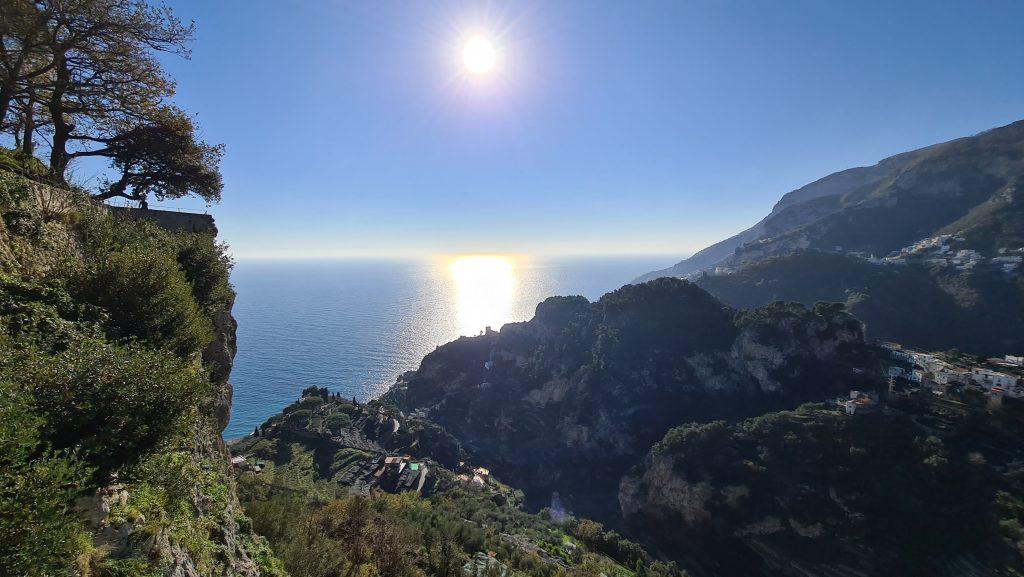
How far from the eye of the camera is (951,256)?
4126 inches

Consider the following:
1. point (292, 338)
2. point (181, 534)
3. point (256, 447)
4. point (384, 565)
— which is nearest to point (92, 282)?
point (181, 534)

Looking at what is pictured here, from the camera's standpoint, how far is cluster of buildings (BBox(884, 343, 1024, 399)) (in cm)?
4791

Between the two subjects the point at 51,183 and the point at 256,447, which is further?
the point at 256,447

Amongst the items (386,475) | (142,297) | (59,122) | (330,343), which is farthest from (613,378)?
(330,343)

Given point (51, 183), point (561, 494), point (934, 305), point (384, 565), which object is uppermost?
point (51, 183)

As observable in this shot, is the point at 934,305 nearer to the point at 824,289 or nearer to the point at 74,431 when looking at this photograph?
the point at 824,289

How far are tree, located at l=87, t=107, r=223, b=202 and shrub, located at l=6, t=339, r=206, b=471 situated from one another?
12622 mm

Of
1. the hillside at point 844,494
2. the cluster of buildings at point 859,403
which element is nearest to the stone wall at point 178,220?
the hillside at point 844,494

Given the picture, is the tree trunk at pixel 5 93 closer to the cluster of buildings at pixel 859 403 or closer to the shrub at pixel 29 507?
the shrub at pixel 29 507

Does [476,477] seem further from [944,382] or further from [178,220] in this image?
[944,382]

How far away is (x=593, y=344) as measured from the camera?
280ft

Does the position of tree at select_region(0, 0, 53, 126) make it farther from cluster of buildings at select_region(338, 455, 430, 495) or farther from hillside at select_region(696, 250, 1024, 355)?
hillside at select_region(696, 250, 1024, 355)

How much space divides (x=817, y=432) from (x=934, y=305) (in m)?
81.5

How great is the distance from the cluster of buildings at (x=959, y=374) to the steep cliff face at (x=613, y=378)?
19.8 feet
